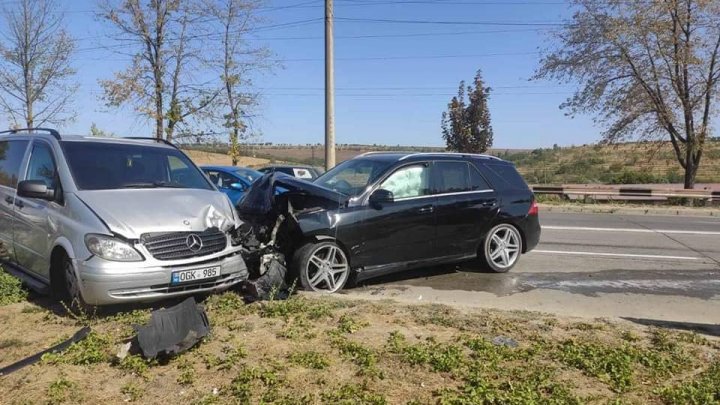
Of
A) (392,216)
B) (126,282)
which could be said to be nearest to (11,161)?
(126,282)

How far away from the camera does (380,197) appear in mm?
6652

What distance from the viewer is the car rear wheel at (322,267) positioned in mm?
6199

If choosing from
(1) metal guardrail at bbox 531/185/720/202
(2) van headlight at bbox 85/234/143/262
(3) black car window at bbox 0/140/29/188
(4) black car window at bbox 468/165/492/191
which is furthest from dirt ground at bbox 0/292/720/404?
(1) metal guardrail at bbox 531/185/720/202

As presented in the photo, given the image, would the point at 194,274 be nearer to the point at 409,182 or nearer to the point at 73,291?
the point at 73,291

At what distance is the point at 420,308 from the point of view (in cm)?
534

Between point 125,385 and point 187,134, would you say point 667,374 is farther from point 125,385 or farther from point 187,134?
point 187,134

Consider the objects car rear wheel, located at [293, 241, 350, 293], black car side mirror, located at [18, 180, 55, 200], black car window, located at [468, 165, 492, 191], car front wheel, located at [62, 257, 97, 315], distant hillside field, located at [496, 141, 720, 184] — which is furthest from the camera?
distant hillside field, located at [496, 141, 720, 184]

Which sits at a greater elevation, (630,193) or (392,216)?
(392,216)

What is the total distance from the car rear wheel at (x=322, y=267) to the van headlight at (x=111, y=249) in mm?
1778

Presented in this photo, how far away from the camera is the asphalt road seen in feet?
20.5

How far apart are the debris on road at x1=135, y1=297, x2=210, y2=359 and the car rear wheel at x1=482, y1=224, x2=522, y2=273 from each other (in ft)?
14.4

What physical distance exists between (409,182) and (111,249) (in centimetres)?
357

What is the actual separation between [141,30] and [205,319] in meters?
20.3

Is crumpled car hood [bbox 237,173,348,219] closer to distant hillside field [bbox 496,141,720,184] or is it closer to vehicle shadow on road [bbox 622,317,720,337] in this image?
vehicle shadow on road [bbox 622,317,720,337]
